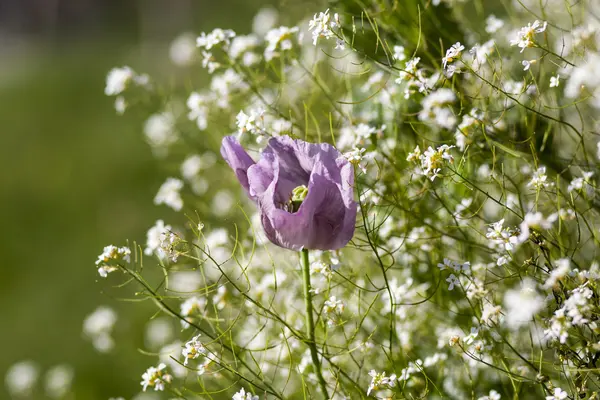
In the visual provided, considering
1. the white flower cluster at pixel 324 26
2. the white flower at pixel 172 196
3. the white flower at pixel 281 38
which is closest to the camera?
the white flower cluster at pixel 324 26

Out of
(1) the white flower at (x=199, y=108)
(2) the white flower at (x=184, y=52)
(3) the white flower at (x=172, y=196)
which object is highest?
(2) the white flower at (x=184, y=52)

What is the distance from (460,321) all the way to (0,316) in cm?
99

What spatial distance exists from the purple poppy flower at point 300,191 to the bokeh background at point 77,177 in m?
0.32

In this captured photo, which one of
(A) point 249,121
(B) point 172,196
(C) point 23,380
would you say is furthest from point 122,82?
(C) point 23,380

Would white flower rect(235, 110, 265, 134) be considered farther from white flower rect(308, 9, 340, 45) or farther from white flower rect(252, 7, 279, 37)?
white flower rect(252, 7, 279, 37)

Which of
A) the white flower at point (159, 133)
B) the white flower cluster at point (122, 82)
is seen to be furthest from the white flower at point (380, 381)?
the white flower at point (159, 133)

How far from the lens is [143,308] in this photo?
3.69ft

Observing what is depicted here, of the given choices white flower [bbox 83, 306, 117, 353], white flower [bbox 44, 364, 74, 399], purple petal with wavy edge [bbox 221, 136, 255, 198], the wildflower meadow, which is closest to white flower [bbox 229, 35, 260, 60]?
the wildflower meadow

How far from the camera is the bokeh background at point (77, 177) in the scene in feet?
3.74

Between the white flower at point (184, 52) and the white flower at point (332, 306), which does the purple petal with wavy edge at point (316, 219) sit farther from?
the white flower at point (184, 52)

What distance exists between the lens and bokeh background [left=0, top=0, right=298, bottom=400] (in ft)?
3.74

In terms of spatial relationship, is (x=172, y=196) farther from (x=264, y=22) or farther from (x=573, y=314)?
(x=573, y=314)

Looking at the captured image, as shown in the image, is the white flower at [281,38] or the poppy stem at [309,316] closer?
the poppy stem at [309,316]

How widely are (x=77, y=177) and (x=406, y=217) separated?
4.11 feet
